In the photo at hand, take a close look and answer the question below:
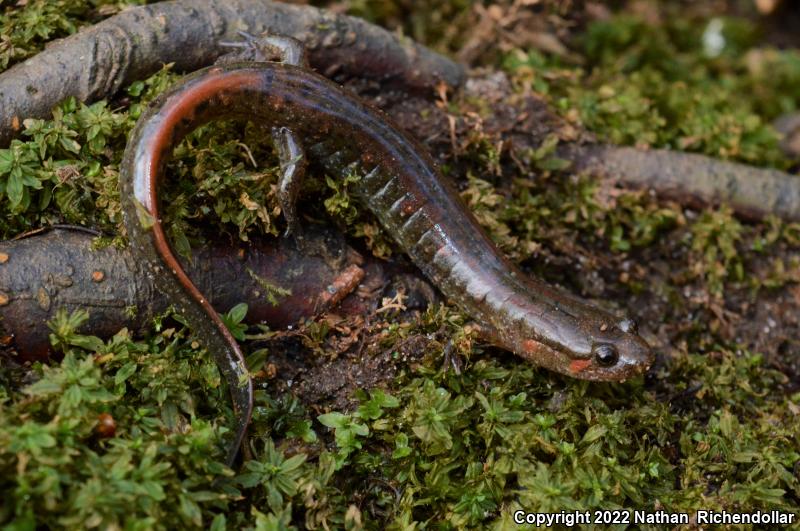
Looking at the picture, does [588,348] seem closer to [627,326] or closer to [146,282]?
[627,326]

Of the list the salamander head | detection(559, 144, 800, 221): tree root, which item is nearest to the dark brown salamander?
the salamander head

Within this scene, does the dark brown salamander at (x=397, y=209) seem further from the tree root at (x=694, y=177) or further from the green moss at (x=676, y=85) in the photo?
the green moss at (x=676, y=85)

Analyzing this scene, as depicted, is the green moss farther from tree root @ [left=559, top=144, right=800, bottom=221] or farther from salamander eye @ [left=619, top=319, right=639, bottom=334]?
salamander eye @ [left=619, top=319, right=639, bottom=334]

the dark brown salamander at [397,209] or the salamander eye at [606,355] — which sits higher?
the dark brown salamander at [397,209]

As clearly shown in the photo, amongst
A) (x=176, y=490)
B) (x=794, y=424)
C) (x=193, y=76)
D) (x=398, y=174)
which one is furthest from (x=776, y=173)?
(x=176, y=490)

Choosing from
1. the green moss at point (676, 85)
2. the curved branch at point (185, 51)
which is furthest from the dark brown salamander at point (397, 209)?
the green moss at point (676, 85)
